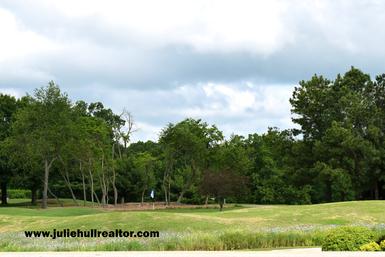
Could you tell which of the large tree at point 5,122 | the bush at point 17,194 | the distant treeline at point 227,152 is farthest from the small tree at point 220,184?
the bush at point 17,194

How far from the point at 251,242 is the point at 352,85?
136 feet

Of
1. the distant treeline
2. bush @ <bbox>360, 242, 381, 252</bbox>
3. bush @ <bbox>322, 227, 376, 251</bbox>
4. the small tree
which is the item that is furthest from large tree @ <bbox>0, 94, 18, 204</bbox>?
bush @ <bbox>360, 242, 381, 252</bbox>

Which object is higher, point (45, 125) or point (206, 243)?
point (45, 125)

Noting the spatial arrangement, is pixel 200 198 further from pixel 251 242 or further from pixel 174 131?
pixel 251 242

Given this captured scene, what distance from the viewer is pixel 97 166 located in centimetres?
5775

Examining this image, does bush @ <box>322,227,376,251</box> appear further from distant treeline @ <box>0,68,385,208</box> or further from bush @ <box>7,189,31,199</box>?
bush @ <box>7,189,31,199</box>

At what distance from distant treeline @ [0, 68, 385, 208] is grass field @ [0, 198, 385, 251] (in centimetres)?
1801

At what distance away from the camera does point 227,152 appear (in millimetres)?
60312

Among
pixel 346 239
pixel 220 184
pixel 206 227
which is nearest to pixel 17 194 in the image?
pixel 220 184

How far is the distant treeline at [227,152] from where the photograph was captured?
4994cm

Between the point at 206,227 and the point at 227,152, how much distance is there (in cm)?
3591

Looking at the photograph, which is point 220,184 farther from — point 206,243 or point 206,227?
point 206,243

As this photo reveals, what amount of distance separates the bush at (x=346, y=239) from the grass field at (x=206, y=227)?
265cm

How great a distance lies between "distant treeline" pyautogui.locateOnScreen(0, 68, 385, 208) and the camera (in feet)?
164
